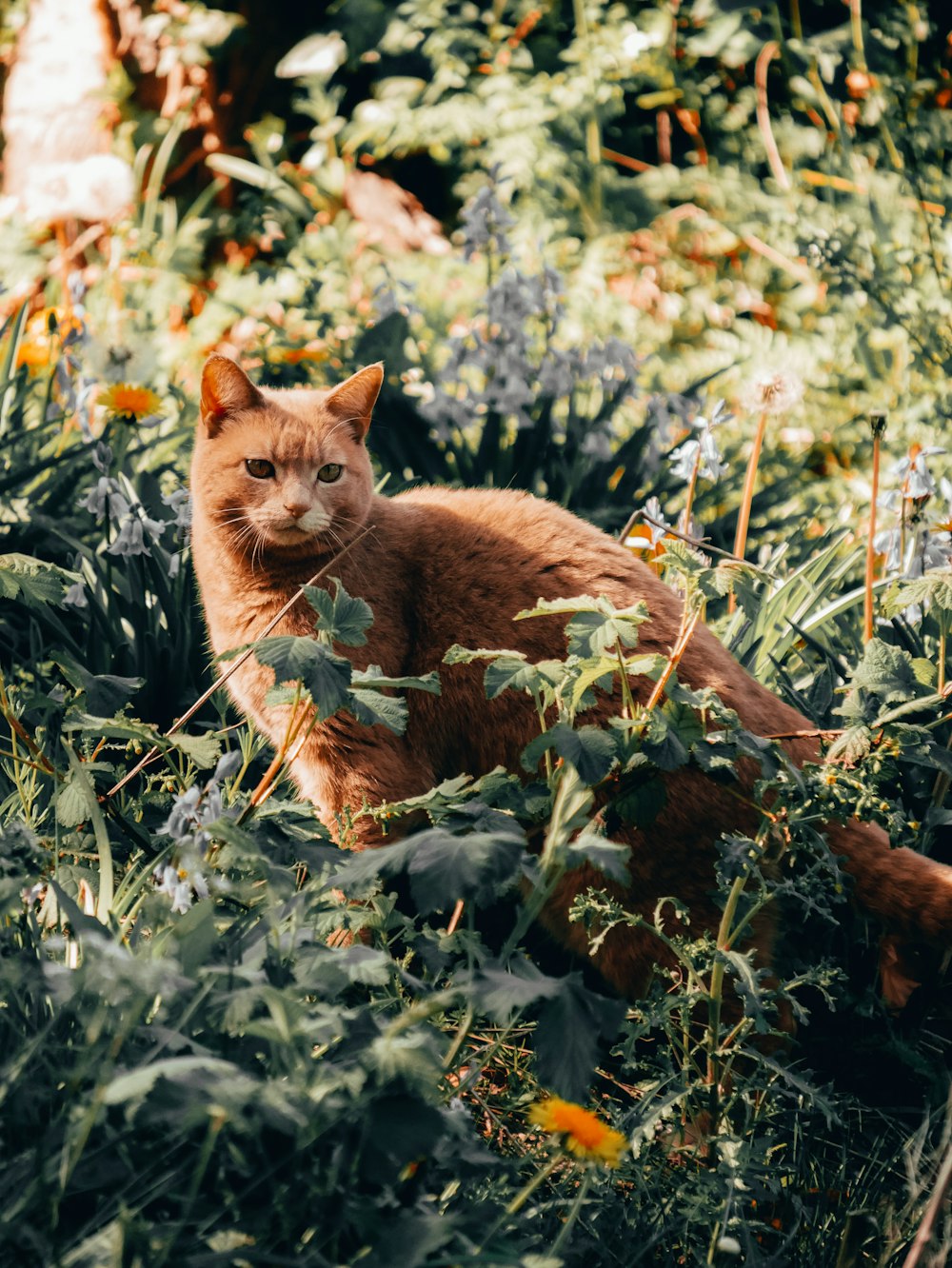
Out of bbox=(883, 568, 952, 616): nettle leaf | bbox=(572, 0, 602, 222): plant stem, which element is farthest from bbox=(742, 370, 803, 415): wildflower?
bbox=(572, 0, 602, 222): plant stem

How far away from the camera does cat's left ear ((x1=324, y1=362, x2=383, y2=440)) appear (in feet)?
9.29

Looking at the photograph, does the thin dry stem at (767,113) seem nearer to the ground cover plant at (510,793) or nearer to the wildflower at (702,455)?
the ground cover plant at (510,793)

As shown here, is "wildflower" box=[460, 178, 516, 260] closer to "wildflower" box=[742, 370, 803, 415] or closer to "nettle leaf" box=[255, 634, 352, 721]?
"wildflower" box=[742, 370, 803, 415]

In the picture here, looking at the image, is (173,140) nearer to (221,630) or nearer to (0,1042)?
(221,630)

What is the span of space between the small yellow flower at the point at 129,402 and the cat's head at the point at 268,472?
1.15ft

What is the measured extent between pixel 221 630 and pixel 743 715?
1198 millimetres

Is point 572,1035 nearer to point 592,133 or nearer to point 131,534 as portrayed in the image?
point 131,534

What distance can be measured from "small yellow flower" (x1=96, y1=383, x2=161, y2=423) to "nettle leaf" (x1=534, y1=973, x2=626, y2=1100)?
2.08 meters

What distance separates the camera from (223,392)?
2.71 meters

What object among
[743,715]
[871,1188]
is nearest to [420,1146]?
[871,1188]

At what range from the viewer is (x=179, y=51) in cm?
707

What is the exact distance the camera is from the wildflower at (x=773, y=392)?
2980 mm

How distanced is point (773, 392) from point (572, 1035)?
196 centimetres

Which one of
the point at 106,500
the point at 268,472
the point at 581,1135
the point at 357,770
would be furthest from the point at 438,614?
the point at 581,1135
